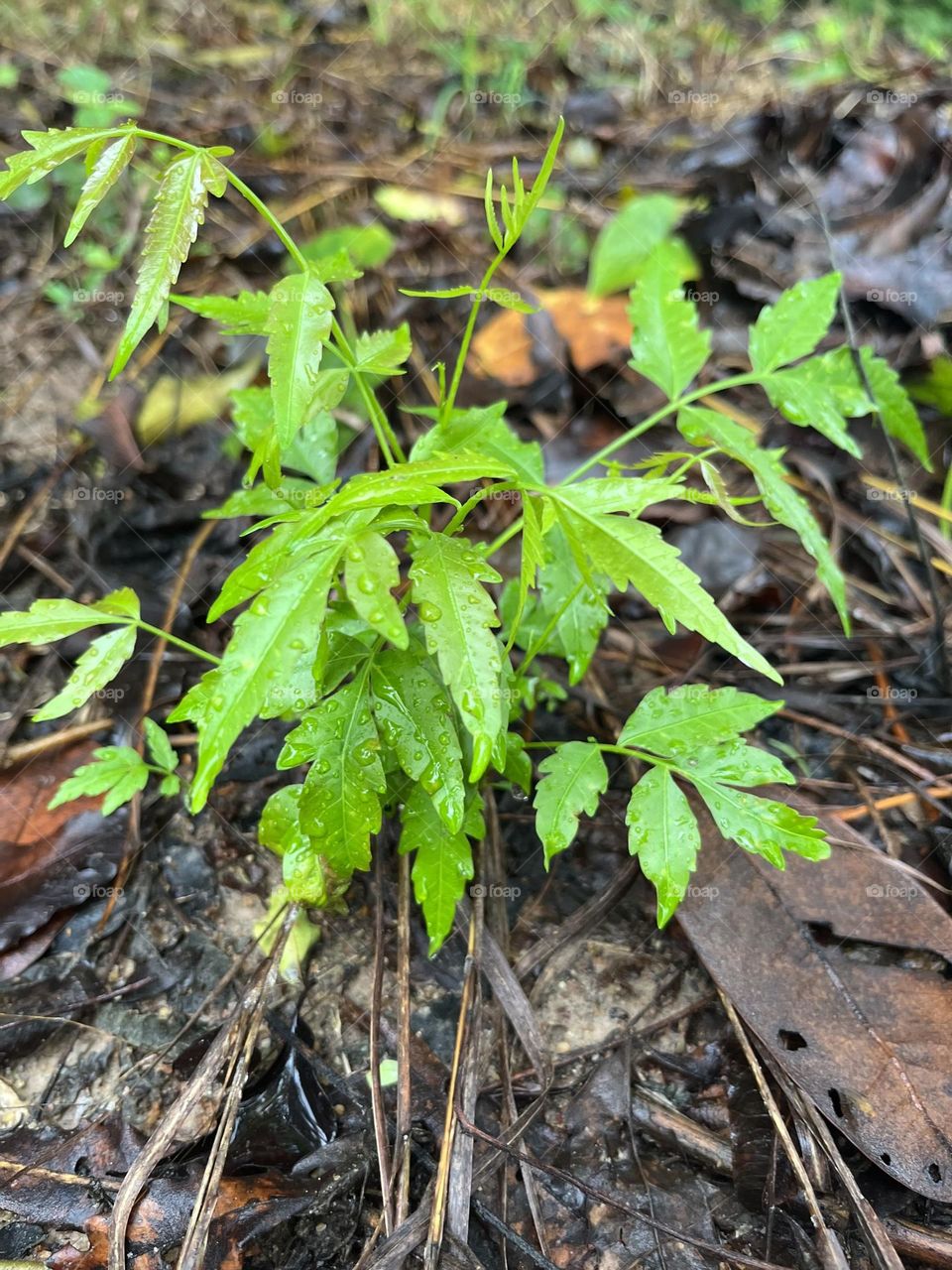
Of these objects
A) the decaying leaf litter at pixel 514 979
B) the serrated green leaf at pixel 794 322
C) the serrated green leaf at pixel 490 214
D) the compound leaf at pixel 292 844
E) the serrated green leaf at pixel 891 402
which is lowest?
the decaying leaf litter at pixel 514 979

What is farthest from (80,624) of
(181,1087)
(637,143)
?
(637,143)

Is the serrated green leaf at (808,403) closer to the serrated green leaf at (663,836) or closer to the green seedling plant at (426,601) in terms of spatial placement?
the green seedling plant at (426,601)

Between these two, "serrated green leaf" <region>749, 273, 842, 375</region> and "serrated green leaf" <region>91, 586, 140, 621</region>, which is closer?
"serrated green leaf" <region>91, 586, 140, 621</region>

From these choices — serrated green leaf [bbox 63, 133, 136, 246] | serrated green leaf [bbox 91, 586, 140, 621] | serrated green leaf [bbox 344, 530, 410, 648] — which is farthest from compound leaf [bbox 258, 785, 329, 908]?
serrated green leaf [bbox 63, 133, 136, 246]

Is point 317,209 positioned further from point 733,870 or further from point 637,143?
point 733,870

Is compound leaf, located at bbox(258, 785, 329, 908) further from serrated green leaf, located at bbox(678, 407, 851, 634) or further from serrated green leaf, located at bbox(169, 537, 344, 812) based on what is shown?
serrated green leaf, located at bbox(678, 407, 851, 634)

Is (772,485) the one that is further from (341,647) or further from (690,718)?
(341,647)

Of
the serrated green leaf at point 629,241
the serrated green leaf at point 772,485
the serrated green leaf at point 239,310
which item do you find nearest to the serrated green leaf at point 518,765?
the serrated green leaf at point 772,485
